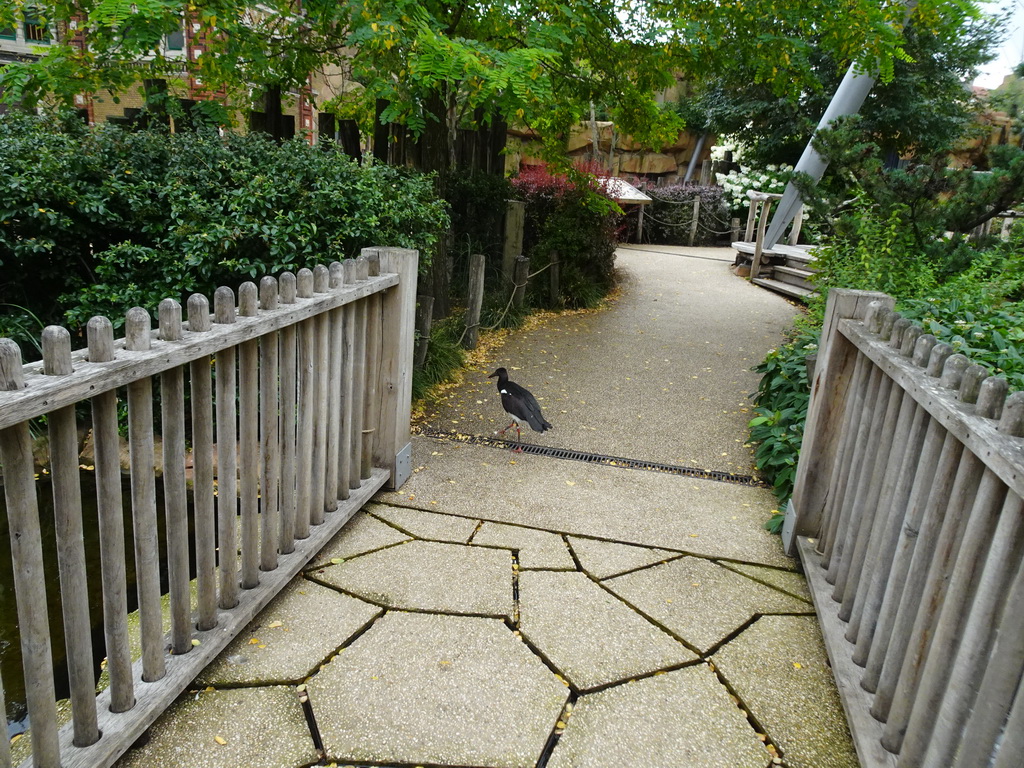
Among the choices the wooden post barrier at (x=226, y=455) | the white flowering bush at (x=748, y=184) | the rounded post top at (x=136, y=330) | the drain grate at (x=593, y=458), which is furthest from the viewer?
the white flowering bush at (x=748, y=184)

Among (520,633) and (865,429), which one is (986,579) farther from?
(520,633)

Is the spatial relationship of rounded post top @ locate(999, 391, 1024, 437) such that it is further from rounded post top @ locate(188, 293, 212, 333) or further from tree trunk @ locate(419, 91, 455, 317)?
tree trunk @ locate(419, 91, 455, 317)

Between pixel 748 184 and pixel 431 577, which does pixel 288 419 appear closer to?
pixel 431 577

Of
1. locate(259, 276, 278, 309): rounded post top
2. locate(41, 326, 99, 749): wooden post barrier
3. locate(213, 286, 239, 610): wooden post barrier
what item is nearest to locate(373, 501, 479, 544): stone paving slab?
locate(213, 286, 239, 610): wooden post barrier

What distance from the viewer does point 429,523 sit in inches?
142

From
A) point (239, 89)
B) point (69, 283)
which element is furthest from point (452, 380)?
point (239, 89)

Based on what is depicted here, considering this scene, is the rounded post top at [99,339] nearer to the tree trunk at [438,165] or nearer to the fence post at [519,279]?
the tree trunk at [438,165]

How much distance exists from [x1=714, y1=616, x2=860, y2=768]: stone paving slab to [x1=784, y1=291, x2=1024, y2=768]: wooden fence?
0.36ft

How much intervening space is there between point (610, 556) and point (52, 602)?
254 centimetres

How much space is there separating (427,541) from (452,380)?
2.94 m

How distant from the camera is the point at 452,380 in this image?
6238 mm

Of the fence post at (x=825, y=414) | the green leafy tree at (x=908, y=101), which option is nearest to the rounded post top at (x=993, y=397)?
the fence post at (x=825, y=414)

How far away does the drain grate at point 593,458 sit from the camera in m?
4.54

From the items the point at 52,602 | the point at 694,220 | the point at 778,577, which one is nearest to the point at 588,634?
the point at 778,577
